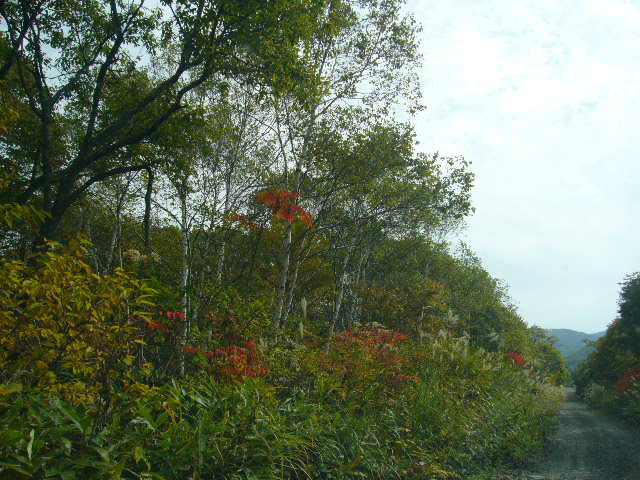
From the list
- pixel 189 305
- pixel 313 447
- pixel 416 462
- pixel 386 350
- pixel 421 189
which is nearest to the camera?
pixel 313 447

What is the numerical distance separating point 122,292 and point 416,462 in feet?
13.8

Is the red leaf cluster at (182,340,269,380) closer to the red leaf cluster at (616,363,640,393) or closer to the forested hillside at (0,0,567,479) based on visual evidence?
the forested hillside at (0,0,567,479)

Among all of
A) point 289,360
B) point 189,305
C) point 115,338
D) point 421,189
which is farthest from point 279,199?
point 421,189

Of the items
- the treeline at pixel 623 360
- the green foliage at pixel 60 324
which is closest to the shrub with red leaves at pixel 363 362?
the green foliage at pixel 60 324

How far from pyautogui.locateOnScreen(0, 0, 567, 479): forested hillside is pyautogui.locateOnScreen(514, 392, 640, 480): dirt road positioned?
48 centimetres

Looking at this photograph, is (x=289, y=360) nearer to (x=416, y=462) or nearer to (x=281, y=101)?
(x=416, y=462)

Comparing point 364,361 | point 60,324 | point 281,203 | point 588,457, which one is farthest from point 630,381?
point 60,324

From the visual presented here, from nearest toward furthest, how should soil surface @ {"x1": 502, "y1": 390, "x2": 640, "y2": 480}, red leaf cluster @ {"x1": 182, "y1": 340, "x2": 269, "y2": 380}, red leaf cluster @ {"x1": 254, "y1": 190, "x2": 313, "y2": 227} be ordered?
red leaf cluster @ {"x1": 182, "y1": 340, "x2": 269, "y2": 380} → red leaf cluster @ {"x1": 254, "y1": 190, "x2": 313, "y2": 227} → soil surface @ {"x1": 502, "y1": 390, "x2": 640, "y2": 480}

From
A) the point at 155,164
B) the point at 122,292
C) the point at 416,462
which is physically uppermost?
the point at 155,164

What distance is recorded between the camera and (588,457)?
8297mm

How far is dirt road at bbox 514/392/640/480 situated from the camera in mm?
6809

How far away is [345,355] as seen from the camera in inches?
294

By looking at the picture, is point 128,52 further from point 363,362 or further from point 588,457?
point 588,457

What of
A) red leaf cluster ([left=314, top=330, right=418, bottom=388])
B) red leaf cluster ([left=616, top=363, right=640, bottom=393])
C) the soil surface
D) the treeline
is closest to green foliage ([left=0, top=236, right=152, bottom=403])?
red leaf cluster ([left=314, top=330, right=418, bottom=388])
